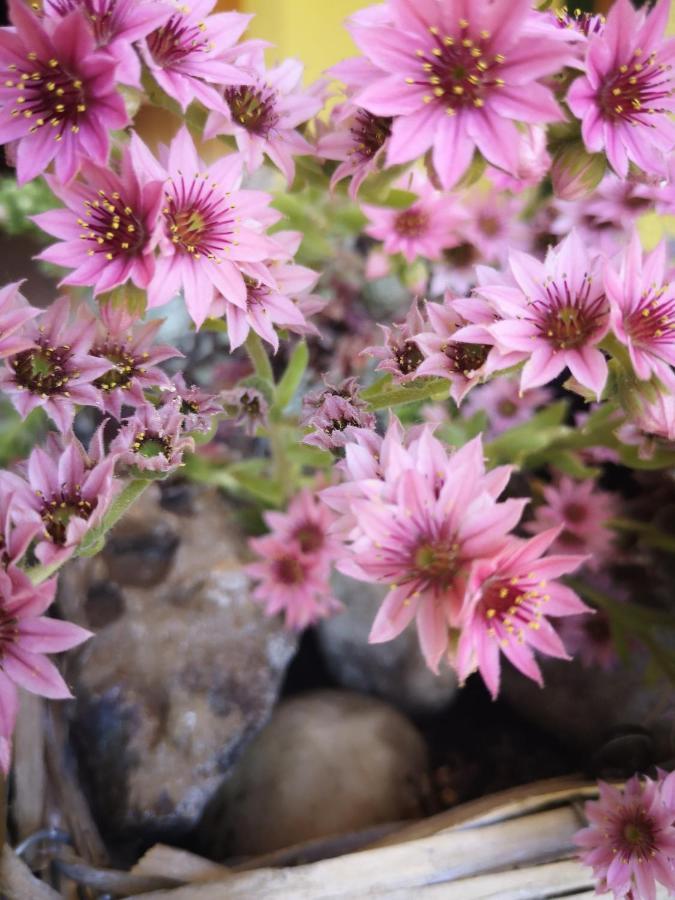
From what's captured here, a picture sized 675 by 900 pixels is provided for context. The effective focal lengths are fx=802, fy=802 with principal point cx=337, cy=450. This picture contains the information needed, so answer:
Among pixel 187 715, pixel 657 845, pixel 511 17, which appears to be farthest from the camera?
pixel 187 715

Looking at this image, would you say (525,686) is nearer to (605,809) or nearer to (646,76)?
(605,809)

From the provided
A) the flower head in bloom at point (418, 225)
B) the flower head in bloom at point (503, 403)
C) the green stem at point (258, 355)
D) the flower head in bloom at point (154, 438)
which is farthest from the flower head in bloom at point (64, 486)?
the flower head in bloom at point (503, 403)

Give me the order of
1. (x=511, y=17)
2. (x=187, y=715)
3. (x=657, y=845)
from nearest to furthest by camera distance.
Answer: (x=511, y=17), (x=657, y=845), (x=187, y=715)

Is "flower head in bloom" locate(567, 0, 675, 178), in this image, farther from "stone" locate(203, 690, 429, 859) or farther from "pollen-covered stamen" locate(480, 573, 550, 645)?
"stone" locate(203, 690, 429, 859)

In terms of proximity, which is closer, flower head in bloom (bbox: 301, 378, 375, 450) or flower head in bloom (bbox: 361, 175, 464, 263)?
flower head in bloom (bbox: 301, 378, 375, 450)

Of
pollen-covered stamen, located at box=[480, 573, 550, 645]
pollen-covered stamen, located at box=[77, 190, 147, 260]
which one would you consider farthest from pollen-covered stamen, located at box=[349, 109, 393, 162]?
pollen-covered stamen, located at box=[480, 573, 550, 645]

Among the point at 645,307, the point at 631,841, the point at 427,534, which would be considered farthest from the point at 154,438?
the point at 631,841

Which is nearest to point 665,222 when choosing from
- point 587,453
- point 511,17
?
point 587,453
